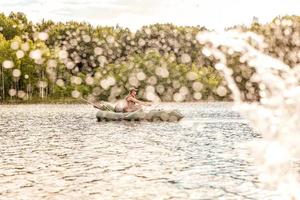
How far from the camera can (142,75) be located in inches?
4481

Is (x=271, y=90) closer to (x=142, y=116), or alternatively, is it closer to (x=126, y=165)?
(x=126, y=165)

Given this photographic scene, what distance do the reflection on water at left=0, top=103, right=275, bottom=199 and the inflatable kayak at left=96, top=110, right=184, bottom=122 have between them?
6765 mm

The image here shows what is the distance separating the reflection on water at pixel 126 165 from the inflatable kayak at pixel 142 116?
6765 mm

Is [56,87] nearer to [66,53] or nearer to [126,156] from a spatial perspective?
[66,53]

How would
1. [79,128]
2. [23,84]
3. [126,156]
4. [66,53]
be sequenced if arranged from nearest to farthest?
[126,156] → [79,128] → [23,84] → [66,53]

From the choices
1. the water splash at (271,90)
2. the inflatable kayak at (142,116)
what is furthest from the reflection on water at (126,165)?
the inflatable kayak at (142,116)

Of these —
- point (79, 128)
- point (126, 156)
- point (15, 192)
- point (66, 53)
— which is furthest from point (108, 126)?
point (66, 53)

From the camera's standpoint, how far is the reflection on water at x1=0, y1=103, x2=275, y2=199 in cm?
1648

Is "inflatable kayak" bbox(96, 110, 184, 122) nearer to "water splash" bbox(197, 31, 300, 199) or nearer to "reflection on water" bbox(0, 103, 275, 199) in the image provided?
Result: "reflection on water" bbox(0, 103, 275, 199)

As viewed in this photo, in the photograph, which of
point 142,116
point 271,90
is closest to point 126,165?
point 271,90

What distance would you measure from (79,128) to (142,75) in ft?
244

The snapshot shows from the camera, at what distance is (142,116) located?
1721 inches

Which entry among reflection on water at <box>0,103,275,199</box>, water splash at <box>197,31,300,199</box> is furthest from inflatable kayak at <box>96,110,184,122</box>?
water splash at <box>197,31,300,199</box>

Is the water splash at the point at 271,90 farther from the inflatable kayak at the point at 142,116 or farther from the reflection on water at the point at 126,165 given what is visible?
the inflatable kayak at the point at 142,116
